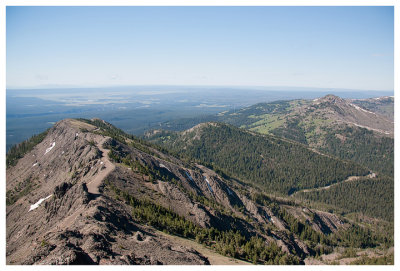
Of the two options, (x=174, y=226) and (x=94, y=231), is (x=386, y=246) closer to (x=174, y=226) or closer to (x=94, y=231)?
(x=174, y=226)

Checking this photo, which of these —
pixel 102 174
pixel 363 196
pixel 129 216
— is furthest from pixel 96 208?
pixel 363 196

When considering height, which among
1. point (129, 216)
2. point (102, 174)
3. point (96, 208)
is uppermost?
point (102, 174)

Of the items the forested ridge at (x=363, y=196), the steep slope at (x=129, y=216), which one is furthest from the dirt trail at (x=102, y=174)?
the forested ridge at (x=363, y=196)

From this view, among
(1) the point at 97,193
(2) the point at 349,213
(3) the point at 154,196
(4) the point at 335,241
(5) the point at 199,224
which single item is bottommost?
(2) the point at 349,213


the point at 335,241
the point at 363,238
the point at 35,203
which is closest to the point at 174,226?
the point at 35,203

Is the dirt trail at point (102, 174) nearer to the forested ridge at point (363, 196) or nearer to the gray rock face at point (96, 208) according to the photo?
the gray rock face at point (96, 208)

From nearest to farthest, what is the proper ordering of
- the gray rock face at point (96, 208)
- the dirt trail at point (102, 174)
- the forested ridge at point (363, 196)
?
the gray rock face at point (96, 208)
the dirt trail at point (102, 174)
the forested ridge at point (363, 196)

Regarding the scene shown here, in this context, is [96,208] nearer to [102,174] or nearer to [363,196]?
[102,174]

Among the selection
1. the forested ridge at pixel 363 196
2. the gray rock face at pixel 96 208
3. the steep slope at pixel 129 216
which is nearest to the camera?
the gray rock face at pixel 96 208

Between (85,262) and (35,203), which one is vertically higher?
(85,262)
